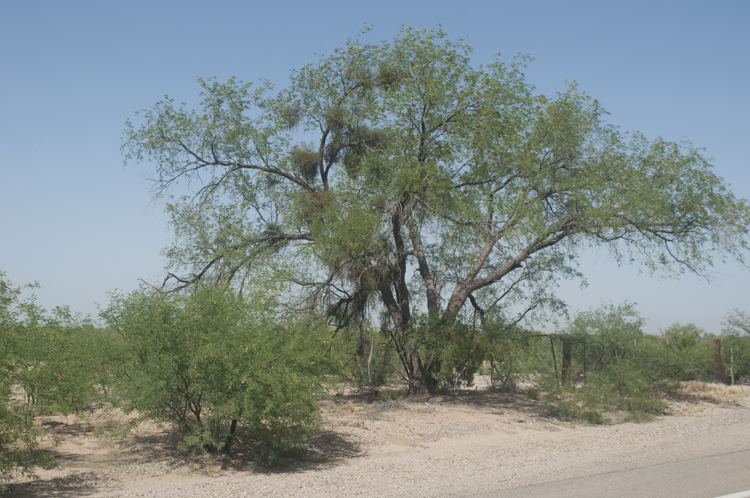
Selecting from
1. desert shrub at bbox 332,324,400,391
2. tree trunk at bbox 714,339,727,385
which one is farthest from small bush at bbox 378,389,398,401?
tree trunk at bbox 714,339,727,385

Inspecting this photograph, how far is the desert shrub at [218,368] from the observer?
30.0 feet

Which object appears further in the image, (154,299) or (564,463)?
(154,299)

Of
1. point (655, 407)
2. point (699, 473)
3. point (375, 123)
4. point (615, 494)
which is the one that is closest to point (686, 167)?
point (655, 407)

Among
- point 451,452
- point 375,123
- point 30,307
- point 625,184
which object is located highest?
point 375,123

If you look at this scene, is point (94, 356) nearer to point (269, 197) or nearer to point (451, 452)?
point (451, 452)

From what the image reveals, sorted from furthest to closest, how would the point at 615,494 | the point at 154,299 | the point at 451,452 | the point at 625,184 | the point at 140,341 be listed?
the point at 625,184 → the point at 451,452 → the point at 154,299 → the point at 140,341 → the point at 615,494

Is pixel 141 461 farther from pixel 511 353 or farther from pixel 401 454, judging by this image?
pixel 511 353

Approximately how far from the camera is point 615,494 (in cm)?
731

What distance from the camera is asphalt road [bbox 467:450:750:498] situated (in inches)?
287

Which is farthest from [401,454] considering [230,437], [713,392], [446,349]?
[713,392]

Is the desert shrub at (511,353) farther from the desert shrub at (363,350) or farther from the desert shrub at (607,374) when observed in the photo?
the desert shrub at (363,350)

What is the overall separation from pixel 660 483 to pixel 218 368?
648 cm

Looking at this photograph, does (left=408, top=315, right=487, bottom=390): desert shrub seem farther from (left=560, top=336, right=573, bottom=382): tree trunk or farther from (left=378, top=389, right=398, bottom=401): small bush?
(left=560, top=336, right=573, bottom=382): tree trunk

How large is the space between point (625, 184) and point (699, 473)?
29.0ft
